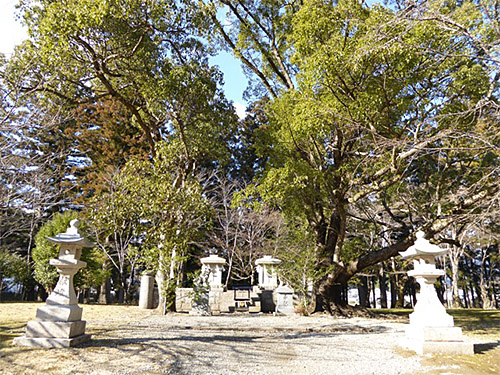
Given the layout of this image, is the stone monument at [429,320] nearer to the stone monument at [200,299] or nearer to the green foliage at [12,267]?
the stone monument at [200,299]

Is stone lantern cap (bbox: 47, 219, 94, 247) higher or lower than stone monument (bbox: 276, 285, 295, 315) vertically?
higher

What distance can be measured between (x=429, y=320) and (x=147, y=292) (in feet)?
27.9

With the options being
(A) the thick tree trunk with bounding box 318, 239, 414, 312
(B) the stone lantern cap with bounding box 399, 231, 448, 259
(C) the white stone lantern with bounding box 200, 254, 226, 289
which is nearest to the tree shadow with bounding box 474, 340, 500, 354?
(B) the stone lantern cap with bounding box 399, 231, 448, 259

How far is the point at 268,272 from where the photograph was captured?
1036 cm

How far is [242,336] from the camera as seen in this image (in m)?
5.50

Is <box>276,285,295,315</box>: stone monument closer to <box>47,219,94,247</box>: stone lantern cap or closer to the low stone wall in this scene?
the low stone wall

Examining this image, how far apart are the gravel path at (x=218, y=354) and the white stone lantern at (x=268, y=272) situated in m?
4.33

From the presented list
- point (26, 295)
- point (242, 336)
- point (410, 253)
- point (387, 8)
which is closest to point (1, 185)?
point (242, 336)

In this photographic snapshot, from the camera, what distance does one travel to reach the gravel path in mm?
3396

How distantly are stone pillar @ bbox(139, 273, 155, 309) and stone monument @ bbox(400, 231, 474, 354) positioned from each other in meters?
8.08

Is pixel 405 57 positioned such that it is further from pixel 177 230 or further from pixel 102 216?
pixel 102 216

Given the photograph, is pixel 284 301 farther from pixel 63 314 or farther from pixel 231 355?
pixel 63 314

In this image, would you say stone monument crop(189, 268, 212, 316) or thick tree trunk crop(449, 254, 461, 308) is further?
thick tree trunk crop(449, 254, 461, 308)

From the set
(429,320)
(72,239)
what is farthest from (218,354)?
(429,320)
